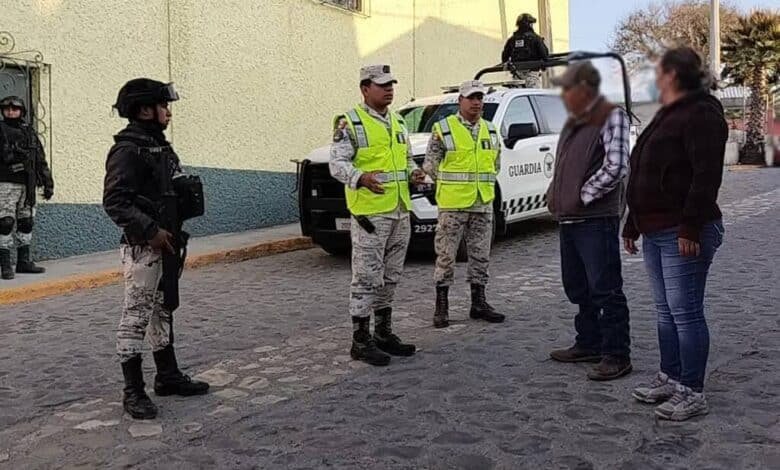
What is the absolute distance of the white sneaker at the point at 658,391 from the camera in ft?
13.9

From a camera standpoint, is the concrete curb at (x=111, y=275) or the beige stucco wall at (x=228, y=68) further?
the beige stucco wall at (x=228, y=68)

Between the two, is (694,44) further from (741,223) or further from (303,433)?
(741,223)

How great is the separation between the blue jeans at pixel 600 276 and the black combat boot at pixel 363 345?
1.25 m

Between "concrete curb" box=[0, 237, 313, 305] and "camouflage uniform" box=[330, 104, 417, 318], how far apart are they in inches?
157

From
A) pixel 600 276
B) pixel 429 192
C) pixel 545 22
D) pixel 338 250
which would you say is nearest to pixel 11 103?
pixel 338 250

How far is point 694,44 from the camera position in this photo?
1.77m

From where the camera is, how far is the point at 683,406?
400 centimetres

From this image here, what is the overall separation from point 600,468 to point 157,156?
2.61 m

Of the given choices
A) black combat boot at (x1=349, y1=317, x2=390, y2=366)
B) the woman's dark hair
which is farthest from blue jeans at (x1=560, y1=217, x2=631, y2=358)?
the woman's dark hair

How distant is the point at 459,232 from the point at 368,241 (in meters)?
1.27

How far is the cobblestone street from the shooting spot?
374 centimetres

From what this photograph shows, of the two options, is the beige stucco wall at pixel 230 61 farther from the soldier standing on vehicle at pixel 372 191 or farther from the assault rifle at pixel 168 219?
the assault rifle at pixel 168 219

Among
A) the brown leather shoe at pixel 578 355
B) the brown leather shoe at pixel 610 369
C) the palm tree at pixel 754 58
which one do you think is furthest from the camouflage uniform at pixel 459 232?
the palm tree at pixel 754 58

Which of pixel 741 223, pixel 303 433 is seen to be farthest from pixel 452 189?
pixel 741 223
